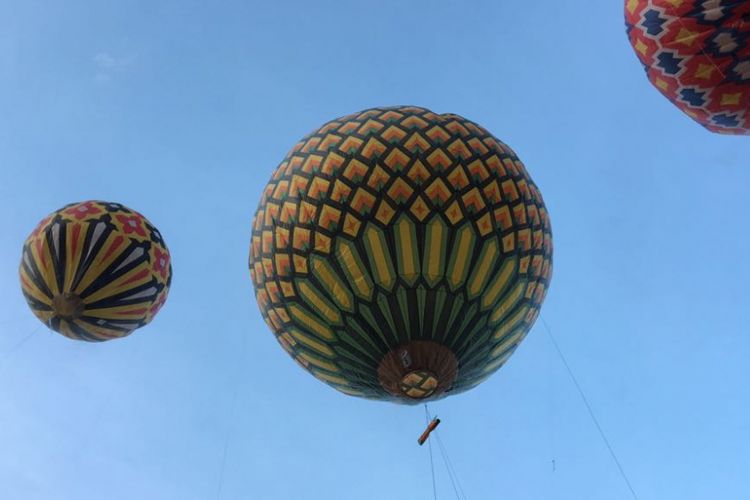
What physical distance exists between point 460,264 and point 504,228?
79 centimetres

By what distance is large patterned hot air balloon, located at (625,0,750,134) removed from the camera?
8.45 meters

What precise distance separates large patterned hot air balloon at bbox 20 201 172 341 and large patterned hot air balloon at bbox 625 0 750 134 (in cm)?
874

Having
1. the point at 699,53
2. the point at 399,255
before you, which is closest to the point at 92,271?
the point at 399,255

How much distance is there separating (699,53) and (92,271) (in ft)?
31.3

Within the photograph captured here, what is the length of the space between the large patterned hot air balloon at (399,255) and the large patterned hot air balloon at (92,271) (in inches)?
173

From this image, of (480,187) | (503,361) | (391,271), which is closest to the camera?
(391,271)

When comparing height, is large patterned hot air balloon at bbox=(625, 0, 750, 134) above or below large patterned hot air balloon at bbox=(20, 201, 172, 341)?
below

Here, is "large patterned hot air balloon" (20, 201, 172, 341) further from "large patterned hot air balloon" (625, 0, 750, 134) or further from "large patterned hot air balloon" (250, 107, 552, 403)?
"large patterned hot air balloon" (625, 0, 750, 134)

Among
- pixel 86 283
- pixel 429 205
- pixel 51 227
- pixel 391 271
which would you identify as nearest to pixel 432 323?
pixel 391 271

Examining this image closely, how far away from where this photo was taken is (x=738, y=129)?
380 inches

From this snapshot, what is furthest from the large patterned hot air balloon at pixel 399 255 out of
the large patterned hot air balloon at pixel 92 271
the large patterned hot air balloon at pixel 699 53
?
the large patterned hot air balloon at pixel 92 271

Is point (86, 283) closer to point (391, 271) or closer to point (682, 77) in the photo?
point (391, 271)

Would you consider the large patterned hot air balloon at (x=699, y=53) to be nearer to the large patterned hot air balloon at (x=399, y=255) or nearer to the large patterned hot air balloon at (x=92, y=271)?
the large patterned hot air balloon at (x=399, y=255)

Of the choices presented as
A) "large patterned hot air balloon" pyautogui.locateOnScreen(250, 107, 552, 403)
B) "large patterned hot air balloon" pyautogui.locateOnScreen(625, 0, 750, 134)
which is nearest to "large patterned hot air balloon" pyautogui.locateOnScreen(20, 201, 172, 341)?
"large patterned hot air balloon" pyautogui.locateOnScreen(250, 107, 552, 403)
